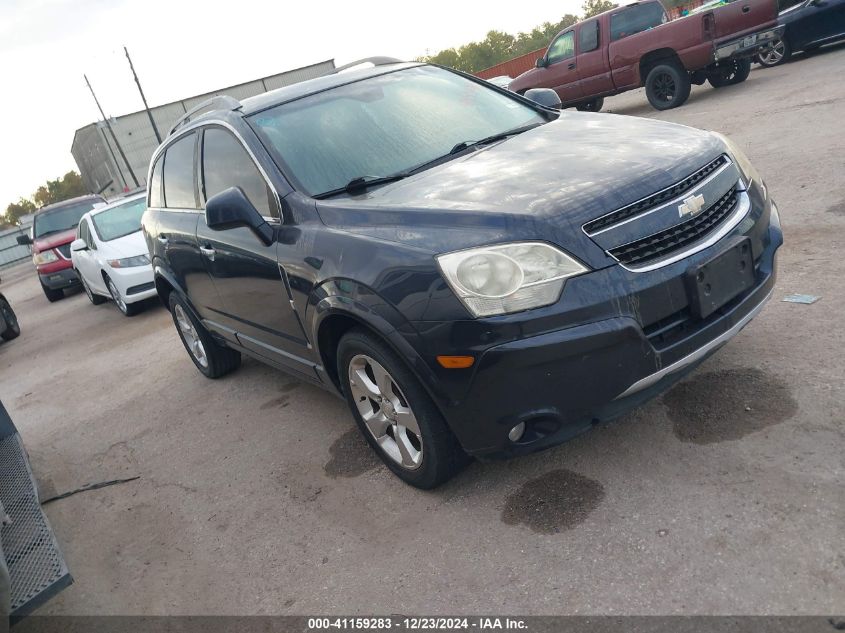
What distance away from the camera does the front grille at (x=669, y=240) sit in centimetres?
271

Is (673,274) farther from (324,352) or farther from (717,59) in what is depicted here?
(717,59)

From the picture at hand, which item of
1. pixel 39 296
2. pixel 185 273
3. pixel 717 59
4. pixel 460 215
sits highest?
pixel 460 215

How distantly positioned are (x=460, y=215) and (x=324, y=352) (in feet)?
3.71

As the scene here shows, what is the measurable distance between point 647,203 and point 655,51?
11395 mm

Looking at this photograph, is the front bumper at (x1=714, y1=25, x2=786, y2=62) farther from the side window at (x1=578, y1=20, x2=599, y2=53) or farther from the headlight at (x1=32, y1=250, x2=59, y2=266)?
the headlight at (x1=32, y1=250, x2=59, y2=266)

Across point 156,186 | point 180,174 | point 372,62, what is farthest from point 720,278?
point 156,186

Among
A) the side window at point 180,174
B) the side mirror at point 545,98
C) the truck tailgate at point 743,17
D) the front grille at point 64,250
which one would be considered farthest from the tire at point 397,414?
the front grille at point 64,250

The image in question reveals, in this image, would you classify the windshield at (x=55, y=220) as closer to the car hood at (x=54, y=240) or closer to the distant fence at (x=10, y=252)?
the car hood at (x=54, y=240)

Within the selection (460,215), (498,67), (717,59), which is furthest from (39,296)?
(498,67)

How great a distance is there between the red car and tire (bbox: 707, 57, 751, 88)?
1271cm

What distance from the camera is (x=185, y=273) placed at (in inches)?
201

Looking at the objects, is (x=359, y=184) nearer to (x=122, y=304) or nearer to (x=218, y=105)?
(x=218, y=105)

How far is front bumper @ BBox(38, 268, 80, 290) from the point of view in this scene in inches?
550

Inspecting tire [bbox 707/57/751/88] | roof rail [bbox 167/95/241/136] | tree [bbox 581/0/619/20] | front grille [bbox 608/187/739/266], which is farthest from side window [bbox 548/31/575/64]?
tree [bbox 581/0/619/20]
